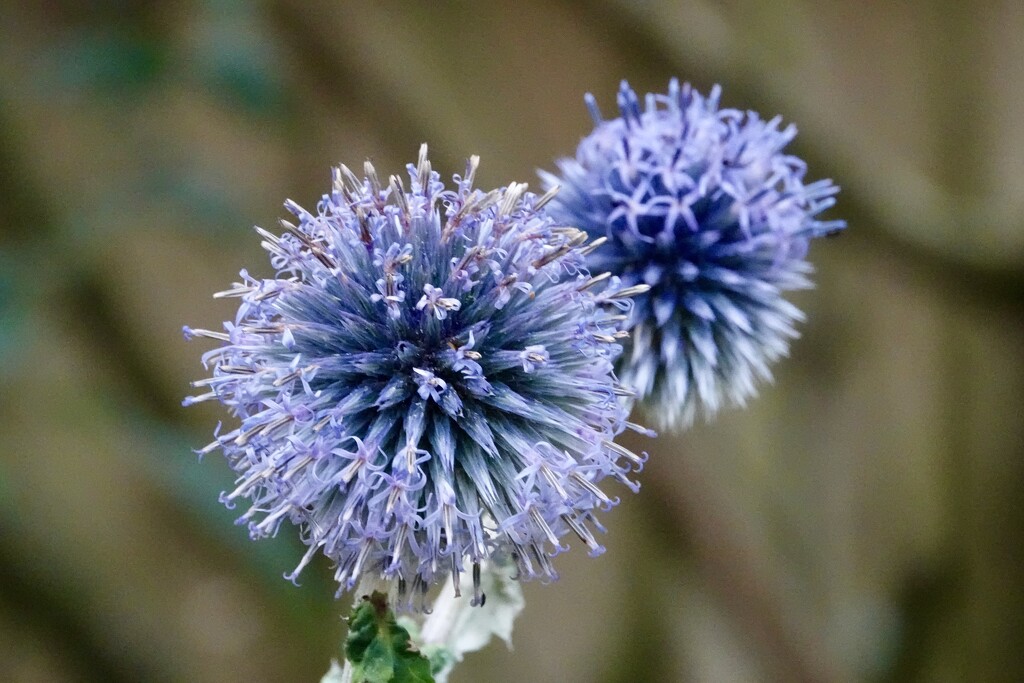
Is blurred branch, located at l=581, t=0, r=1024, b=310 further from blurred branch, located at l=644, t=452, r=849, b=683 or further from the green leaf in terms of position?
the green leaf

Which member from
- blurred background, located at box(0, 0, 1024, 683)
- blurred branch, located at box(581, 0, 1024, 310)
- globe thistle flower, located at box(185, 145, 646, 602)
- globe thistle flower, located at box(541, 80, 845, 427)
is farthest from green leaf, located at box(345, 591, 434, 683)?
blurred branch, located at box(581, 0, 1024, 310)

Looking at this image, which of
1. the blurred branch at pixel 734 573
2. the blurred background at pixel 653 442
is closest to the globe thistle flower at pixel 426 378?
the blurred background at pixel 653 442

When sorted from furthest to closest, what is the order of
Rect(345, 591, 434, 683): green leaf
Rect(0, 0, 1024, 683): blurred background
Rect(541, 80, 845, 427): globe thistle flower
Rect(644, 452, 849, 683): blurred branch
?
Rect(644, 452, 849, 683): blurred branch, Rect(0, 0, 1024, 683): blurred background, Rect(541, 80, 845, 427): globe thistle flower, Rect(345, 591, 434, 683): green leaf

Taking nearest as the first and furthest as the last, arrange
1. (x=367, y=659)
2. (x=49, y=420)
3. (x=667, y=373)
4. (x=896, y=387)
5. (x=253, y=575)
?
(x=367, y=659)
(x=667, y=373)
(x=49, y=420)
(x=253, y=575)
(x=896, y=387)

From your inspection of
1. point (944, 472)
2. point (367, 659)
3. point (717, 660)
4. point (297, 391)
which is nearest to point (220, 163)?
point (297, 391)

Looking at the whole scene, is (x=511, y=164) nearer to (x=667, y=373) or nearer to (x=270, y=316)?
(x=667, y=373)
